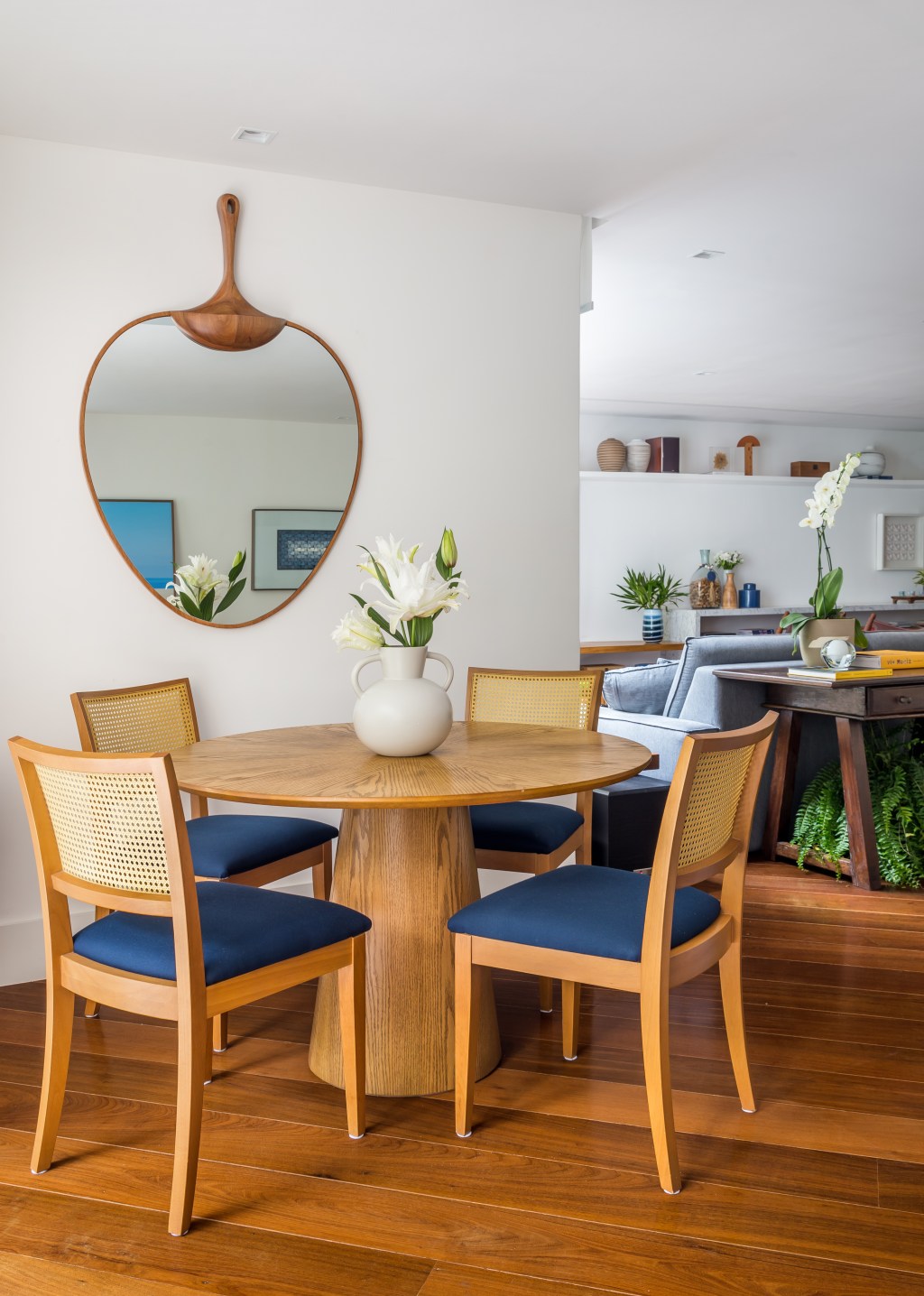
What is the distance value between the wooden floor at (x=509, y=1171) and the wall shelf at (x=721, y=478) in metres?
5.75

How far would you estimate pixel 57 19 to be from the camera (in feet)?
7.98

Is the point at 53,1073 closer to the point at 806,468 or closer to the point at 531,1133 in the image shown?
the point at 531,1133

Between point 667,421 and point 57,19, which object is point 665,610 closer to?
point 667,421

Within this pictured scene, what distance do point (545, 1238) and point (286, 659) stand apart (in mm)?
2125

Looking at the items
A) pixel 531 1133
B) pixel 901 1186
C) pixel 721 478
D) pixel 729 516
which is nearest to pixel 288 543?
pixel 531 1133

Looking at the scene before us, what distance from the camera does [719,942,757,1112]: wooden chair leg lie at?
2.19m

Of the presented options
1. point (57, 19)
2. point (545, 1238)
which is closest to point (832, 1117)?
point (545, 1238)

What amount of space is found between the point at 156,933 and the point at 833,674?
9.20 ft

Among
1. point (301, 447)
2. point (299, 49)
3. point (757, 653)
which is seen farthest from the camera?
point (757, 653)

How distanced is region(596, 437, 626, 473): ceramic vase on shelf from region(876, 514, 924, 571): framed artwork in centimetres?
270

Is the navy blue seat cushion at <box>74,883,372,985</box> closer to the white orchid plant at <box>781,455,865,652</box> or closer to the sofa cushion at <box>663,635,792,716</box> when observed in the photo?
the white orchid plant at <box>781,455,865,652</box>

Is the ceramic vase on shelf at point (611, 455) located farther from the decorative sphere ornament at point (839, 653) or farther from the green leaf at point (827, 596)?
the decorative sphere ornament at point (839, 653)

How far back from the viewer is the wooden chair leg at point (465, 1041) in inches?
83.7

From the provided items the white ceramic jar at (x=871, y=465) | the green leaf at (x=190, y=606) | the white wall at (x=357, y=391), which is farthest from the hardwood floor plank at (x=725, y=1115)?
the white ceramic jar at (x=871, y=465)
